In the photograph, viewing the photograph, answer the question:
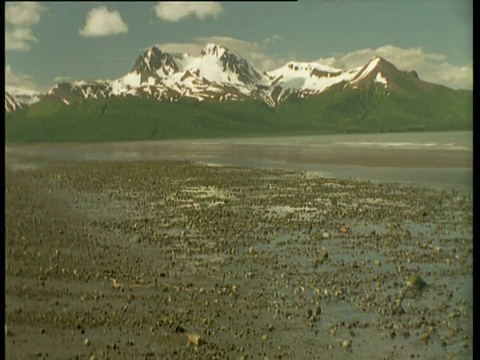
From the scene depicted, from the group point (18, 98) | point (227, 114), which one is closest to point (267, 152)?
point (227, 114)

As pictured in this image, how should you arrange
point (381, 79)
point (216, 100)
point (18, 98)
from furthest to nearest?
point (381, 79) < point (216, 100) < point (18, 98)

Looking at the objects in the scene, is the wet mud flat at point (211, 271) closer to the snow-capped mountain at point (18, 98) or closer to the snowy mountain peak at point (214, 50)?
the snow-capped mountain at point (18, 98)

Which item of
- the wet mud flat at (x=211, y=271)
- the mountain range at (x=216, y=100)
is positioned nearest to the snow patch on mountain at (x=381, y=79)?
the mountain range at (x=216, y=100)

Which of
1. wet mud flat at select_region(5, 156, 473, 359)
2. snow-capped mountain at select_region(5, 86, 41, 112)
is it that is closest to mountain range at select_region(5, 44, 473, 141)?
snow-capped mountain at select_region(5, 86, 41, 112)

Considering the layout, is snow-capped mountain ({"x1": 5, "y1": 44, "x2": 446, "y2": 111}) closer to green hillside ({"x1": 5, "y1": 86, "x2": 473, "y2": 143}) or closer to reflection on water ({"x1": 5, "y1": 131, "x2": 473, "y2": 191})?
green hillside ({"x1": 5, "y1": 86, "x2": 473, "y2": 143})

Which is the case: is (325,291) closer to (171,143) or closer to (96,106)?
(171,143)

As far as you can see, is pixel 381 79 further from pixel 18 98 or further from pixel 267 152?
pixel 18 98

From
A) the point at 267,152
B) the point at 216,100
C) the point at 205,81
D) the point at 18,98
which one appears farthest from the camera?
the point at 267,152
